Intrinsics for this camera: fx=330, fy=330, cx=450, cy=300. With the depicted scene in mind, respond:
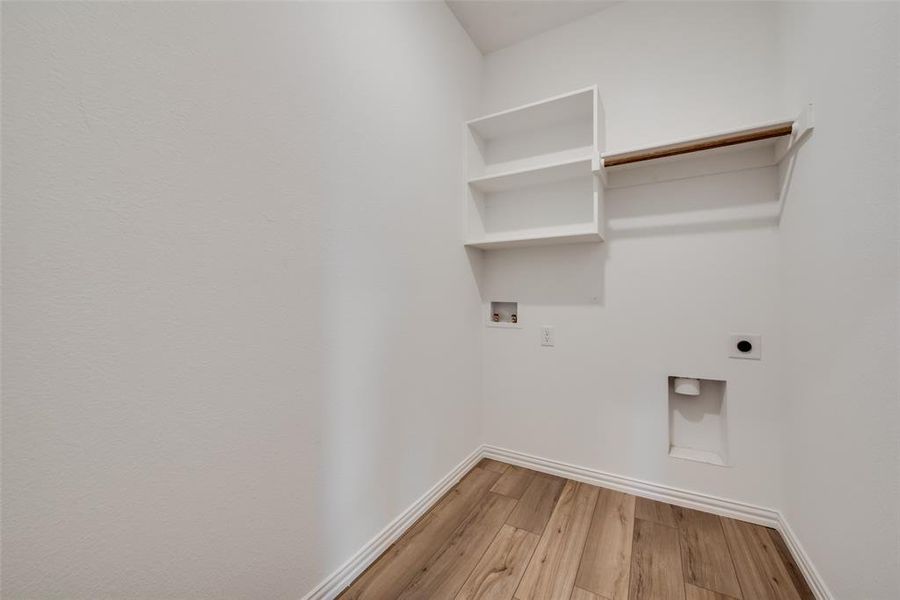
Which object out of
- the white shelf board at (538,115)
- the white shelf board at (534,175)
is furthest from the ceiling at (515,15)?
the white shelf board at (534,175)

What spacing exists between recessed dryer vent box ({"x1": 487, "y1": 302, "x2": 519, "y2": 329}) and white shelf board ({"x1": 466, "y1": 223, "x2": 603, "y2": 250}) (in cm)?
38

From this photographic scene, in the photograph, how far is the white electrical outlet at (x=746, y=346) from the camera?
4.83ft

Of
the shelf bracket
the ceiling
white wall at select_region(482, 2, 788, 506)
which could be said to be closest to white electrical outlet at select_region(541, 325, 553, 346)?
white wall at select_region(482, 2, 788, 506)

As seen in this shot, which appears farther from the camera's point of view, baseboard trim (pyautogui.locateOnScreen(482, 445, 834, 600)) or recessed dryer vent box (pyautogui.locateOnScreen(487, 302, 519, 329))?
recessed dryer vent box (pyautogui.locateOnScreen(487, 302, 519, 329))

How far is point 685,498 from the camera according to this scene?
5.24 ft

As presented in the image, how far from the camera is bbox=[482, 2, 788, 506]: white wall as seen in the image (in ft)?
4.87

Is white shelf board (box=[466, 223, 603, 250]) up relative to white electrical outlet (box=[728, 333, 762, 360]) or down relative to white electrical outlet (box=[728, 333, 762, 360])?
up

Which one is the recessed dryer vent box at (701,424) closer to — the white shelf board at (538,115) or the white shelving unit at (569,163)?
the white shelving unit at (569,163)

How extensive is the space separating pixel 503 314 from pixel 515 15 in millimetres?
1712

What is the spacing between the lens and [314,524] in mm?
1062

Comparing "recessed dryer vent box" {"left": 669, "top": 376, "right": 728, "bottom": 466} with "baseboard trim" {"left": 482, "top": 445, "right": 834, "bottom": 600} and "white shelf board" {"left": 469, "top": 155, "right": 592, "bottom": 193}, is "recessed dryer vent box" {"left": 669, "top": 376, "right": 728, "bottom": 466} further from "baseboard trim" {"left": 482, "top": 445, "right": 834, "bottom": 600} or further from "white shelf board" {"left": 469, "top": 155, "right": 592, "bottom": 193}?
"white shelf board" {"left": 469, "top": 155, "right": 592, "bottom": 193}

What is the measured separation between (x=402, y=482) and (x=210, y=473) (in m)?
0.83

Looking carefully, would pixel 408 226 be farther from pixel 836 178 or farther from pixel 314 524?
pixel 836 178

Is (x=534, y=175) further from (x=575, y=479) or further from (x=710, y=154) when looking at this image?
(x=575, y=479)
